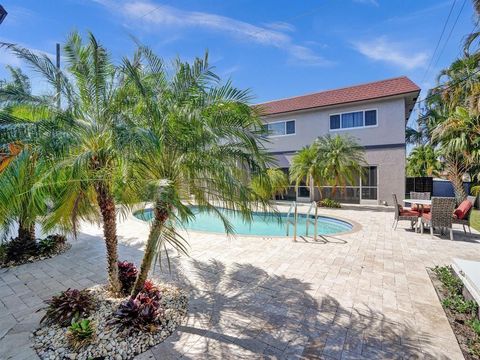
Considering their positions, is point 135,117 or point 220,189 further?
point 135,117

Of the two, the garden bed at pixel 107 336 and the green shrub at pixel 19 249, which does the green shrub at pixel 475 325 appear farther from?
the green shrub at pixel 19 249

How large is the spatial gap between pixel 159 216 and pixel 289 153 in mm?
18581

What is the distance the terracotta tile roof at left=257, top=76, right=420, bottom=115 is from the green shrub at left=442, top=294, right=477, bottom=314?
12.9 meters

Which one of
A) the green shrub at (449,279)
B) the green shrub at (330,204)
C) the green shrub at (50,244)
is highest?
the green shrub at (330,204)

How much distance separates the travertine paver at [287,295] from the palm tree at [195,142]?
1.57m

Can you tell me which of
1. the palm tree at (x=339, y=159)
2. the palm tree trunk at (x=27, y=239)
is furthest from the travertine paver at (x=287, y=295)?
the palm tree at (x=339, y=159)

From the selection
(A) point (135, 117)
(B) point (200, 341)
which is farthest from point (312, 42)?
(B) point (200, 341)

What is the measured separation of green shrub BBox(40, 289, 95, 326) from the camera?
165 inches

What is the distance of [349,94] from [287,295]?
18021mm

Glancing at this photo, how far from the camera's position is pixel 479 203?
17062mm

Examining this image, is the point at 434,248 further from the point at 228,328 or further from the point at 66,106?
the point at 66,106

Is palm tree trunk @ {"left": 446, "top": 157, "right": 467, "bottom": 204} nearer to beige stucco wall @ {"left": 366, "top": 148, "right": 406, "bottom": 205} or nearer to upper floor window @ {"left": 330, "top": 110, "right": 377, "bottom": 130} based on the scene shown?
beige stucco wall @ {"left": 366, "top": 148, "right": 406, "bottom": 205}

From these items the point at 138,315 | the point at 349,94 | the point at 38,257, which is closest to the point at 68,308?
the point at 138,315

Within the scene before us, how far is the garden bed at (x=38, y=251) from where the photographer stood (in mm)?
7066
